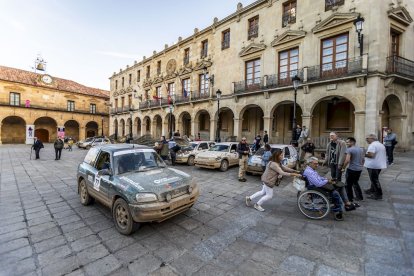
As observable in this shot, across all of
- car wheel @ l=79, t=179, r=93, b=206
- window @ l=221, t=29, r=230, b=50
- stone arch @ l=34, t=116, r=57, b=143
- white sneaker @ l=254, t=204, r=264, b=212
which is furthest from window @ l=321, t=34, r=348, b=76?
stone arch @ l=34, t=116, r=57, b=143

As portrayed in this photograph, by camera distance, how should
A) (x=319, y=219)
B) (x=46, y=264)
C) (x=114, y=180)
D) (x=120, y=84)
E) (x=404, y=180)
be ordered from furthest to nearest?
(x=120, y=84) → (x=404, y=180) → (x=319, y=219) → (x=114, y=180) → (x=46, y=264)

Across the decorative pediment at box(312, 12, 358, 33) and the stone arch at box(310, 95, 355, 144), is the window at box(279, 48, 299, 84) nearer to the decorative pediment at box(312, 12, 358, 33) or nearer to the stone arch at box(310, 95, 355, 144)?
the decorative pediment at box(312, 12, 358, 33)

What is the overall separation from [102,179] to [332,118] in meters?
15.7

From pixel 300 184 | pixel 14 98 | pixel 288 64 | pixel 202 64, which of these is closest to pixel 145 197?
pixel 300 184

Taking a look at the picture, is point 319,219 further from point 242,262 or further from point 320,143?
point 320,143

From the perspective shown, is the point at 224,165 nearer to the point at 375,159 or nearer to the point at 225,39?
the point at 375,159

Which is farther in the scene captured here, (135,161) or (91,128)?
(91,128)

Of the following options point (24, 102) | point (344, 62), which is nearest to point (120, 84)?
point (24, 102)

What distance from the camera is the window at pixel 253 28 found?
17312mm

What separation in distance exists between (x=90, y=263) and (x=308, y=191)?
4387 mm

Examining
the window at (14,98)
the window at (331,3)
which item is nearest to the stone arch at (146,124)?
the window at (14,98)

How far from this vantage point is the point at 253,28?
17.6 metres

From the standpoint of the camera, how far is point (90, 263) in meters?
2.99

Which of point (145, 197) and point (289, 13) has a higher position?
point (289, 13)
